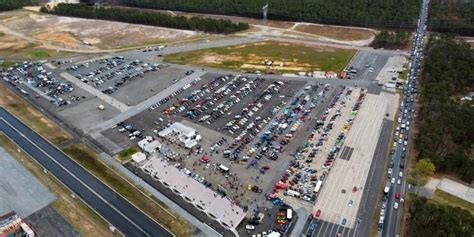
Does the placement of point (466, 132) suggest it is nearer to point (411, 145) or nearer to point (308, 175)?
point (411, 145)

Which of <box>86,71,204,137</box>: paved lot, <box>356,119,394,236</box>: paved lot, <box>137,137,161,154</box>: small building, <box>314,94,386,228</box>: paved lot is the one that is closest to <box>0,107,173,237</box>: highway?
<box>86,71,204,137</box>: paved lot

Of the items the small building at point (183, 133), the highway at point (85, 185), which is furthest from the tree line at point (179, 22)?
the highway at point (85, 185)

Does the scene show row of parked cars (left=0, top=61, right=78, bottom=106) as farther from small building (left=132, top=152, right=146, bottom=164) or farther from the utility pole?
the utility pole

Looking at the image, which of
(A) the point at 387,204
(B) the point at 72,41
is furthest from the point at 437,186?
(B) the point at 72,41

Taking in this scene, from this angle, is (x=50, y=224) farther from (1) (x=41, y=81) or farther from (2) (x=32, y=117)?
(1) (x=41, y=81)

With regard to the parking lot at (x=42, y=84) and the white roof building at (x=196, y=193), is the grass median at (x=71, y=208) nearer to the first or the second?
the white roof building at (x=196, y=193)

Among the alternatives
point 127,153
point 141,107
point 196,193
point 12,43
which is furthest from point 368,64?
point 12,43
